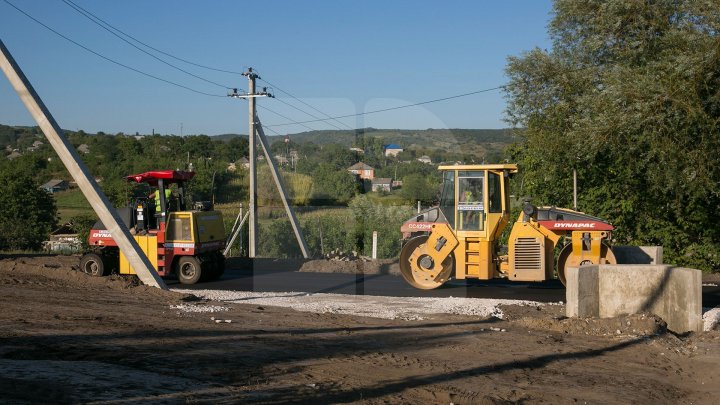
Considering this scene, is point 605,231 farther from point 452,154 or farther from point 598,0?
point 598,0

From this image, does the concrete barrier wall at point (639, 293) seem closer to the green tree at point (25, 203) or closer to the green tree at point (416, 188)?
the green tree at point (416, 188)

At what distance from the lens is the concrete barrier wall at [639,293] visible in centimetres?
1273

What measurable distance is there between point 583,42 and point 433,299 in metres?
11.1

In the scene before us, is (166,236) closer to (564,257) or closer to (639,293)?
(564,257)

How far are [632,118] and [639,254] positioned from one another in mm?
3479

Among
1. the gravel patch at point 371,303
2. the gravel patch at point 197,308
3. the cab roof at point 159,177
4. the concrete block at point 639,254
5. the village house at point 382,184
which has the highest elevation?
the village house at point 382,184

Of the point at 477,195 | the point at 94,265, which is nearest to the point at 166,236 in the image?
the point at 94,265

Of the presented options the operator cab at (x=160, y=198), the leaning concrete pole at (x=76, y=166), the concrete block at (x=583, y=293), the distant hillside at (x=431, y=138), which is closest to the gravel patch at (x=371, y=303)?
the concrete block at (x=583, y=293)

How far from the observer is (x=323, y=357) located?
916 centimetres

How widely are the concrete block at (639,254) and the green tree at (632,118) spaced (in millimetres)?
2334

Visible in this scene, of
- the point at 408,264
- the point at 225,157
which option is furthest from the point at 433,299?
the point at 225,157

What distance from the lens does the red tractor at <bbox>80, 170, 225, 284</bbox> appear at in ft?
60.7

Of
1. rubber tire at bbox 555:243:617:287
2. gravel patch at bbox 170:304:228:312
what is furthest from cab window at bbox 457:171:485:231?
gravel patch at bbox 170:304:228:312

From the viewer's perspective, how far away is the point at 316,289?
17.3 meters
